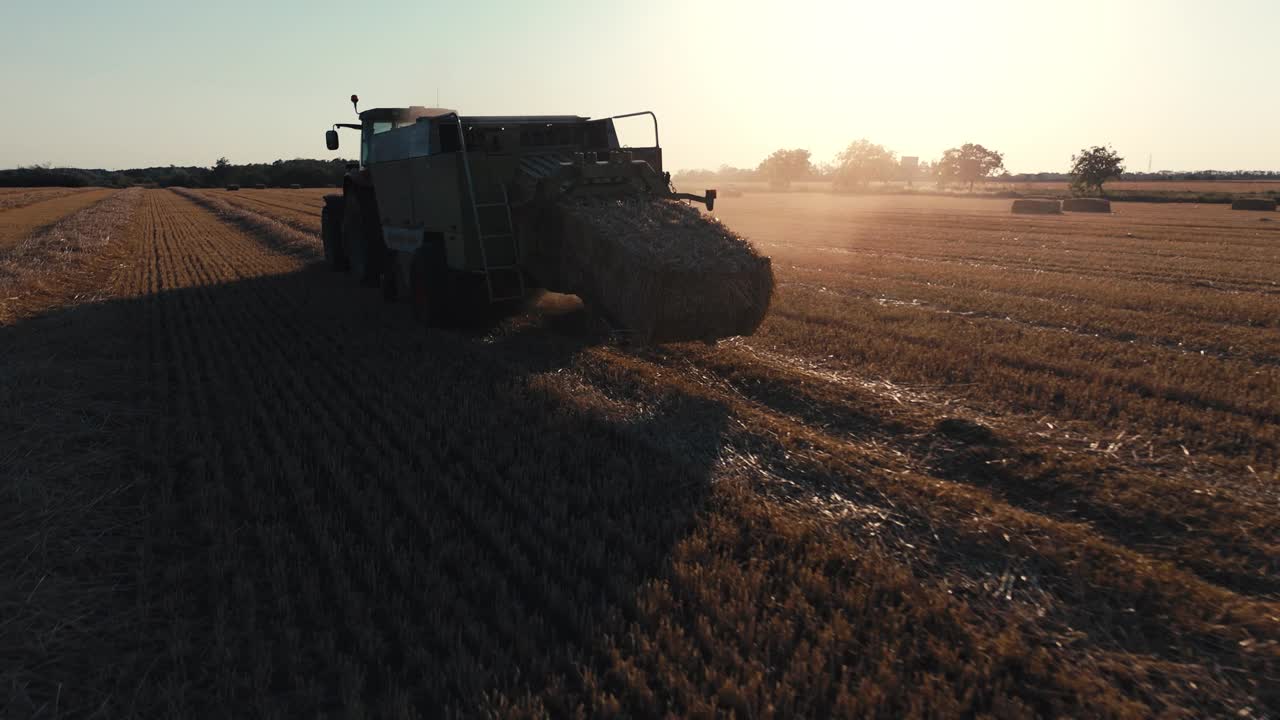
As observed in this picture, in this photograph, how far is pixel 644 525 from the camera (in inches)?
158

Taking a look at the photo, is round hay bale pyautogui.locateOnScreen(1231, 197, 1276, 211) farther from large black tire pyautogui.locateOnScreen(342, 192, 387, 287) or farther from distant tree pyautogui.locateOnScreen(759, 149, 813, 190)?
distant tree pyautogui.locateOnScreen(759, 149, 813, 190)

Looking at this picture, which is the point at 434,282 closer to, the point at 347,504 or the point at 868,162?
the point at 347,504

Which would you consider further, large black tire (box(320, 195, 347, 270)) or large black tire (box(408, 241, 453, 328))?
large black tire (box(320, 195, 347, 270))

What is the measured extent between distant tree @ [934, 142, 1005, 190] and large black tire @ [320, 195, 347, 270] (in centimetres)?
12503

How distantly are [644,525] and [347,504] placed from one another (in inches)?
65.1

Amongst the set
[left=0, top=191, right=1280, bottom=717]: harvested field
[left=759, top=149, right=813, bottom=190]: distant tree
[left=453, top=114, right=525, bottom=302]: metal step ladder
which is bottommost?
[left=0, top=191, right=1280, bottom=717]: harvested field

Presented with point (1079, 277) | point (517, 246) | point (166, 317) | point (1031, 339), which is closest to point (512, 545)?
point (517, 246)

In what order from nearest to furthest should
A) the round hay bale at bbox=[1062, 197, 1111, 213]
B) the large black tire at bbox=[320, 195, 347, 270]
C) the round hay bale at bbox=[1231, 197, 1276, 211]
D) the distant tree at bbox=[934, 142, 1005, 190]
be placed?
the large black tire at bbox=[320, 195, 347, 270] → the round hay bale at bbox=[1231, 197, 1276, 211] → the round hay bale at bbox=[1062, 197, 1111, 213] → the distant tree at bbox=[934, 142, 1005, 190]

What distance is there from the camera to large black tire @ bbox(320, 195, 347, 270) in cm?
1333

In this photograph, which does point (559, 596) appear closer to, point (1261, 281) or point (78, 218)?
point (1261, 281)

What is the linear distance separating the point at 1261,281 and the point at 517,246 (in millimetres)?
11837

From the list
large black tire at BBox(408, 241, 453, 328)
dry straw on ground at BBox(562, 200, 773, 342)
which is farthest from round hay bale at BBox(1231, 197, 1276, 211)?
large black tire at BBox(408, 241, 453, 328)

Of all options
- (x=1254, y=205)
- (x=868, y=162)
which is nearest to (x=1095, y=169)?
(x=1254, y=205)

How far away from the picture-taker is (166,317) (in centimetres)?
969
